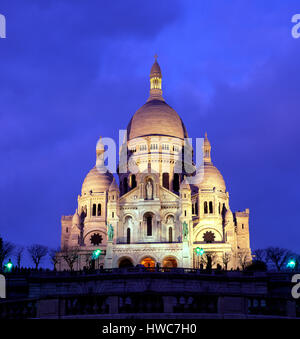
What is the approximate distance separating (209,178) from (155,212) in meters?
14.0

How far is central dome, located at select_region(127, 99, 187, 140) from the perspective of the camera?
9981 cm

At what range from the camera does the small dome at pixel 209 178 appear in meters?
91.5

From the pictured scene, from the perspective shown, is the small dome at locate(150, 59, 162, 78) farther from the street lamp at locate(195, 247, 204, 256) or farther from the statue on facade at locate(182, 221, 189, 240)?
the street lamp at locate(195, 247, 204, 256)

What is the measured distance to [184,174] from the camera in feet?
322

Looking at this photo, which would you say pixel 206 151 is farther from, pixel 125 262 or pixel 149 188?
pixel 125 262

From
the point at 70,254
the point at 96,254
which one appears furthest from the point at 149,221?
the point at 70,254

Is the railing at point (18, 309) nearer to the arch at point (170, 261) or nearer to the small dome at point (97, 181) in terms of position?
the arch at point (170, 261)

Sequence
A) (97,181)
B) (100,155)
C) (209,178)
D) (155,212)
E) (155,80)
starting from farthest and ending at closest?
1. (155,80)
2. (100,155)
3. (97,181)
4. (209,178)
5. (155,212)

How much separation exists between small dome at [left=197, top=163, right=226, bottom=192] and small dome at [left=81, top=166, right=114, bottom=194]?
1578 cm

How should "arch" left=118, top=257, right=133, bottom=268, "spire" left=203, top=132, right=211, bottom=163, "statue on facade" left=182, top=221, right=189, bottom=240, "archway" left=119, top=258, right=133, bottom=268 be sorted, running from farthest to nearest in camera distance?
"spire" left=203, top=132, right=211, bottom=163 < "archway" left=119, top=258, right=133, bottom=268 < "arch" left=118, top=257, right=133, bottom=268 < "statue on facade" left=182, top=221, right=189, bottom=240

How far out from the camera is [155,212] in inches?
3255

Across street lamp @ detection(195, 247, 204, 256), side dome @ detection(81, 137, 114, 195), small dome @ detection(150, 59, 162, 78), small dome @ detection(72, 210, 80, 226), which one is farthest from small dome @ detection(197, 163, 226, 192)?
small dome @ detection(150, 59, 162, 78)

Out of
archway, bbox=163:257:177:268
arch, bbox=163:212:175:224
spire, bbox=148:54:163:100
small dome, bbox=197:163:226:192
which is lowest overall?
archway, bbox=163:257:177:268
